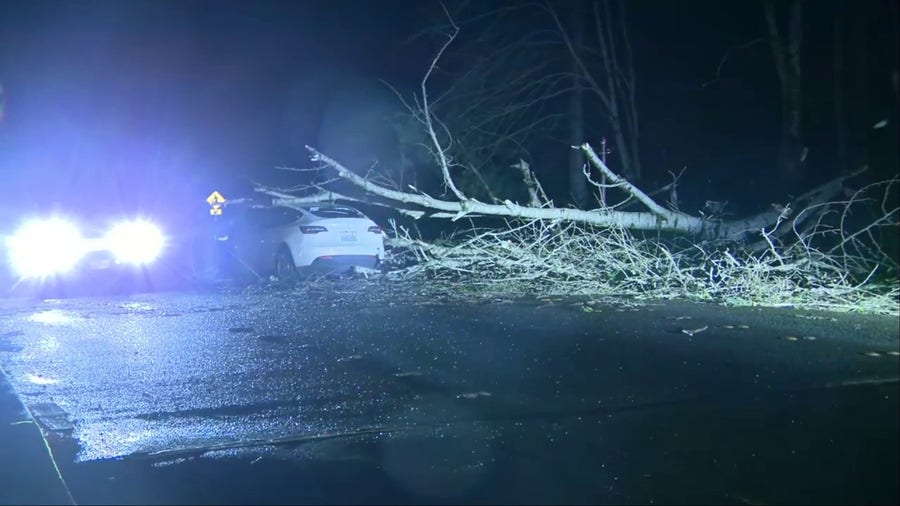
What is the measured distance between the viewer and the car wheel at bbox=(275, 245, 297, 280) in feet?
46.6

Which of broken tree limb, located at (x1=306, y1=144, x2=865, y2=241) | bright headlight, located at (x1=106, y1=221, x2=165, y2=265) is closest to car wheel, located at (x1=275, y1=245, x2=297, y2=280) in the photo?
bright headlight, located at (x1=106, y1=221, x2=165, y2=265)

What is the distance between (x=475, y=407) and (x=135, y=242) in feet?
32.3

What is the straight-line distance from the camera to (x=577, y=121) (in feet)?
59.3

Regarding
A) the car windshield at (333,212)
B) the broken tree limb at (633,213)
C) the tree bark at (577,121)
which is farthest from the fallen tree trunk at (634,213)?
the tree bark at (577,121)

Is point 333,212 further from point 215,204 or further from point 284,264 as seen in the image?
point 215,204

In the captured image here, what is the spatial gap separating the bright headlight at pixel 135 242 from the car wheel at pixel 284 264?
2.14 metres

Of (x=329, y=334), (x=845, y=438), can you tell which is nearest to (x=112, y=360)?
(x=329, y=334)

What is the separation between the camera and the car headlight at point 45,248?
13.1 metres

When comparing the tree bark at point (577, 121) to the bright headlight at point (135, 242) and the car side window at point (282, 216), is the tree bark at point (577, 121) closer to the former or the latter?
the car side window at point (282, 216)

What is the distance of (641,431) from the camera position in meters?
5.52

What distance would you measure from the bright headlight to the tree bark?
7.68 meters

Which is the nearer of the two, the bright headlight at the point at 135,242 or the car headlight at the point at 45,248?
the car headlight at the point at 45,248

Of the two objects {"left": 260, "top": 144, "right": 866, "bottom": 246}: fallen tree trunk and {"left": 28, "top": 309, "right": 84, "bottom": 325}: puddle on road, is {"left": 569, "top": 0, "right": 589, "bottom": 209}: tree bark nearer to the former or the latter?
{"left": 260, "top": 144, "right": 866, "bottom": 246}: fallen tree trunk

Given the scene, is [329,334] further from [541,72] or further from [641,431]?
[541,72]
